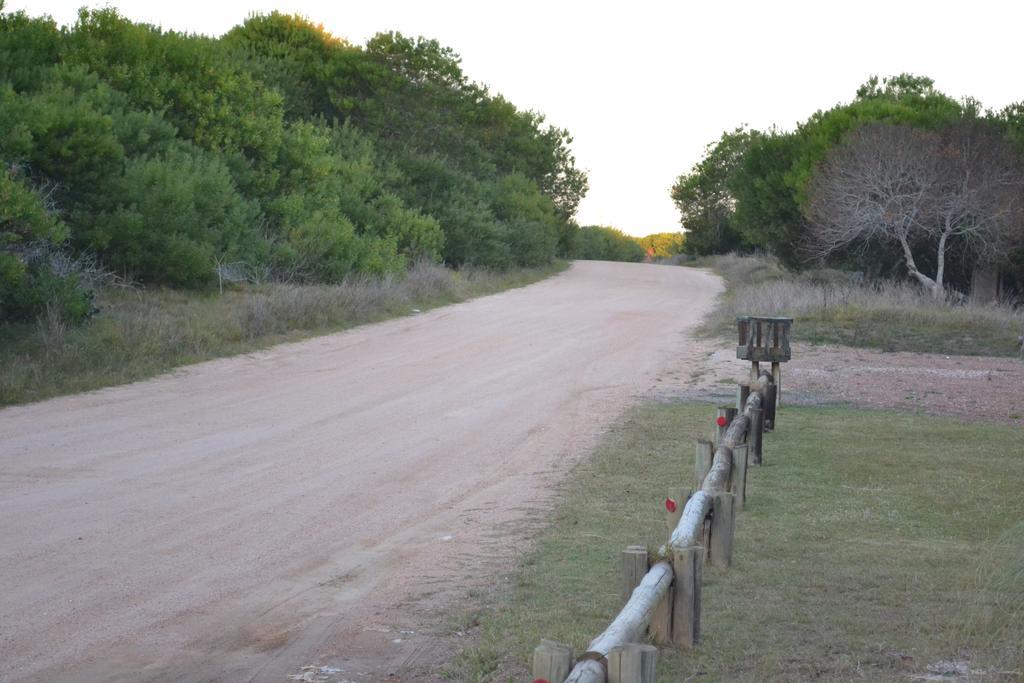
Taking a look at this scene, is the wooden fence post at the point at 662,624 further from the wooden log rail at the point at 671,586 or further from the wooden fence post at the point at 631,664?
the wooden fence post at the point at 631,664

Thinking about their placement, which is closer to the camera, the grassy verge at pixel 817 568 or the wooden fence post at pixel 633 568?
the wooden fence post at pixel 633 568

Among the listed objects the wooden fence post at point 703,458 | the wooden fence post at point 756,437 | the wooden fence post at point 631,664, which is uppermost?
the wooden fence post at point 631,664

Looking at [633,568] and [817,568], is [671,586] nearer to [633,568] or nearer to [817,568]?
[633,568]

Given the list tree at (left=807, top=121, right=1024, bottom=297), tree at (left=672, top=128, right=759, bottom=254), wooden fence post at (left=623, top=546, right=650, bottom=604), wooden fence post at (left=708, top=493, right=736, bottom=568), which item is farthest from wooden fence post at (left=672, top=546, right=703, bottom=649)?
tree at (left=672, top=128, right=759, bottom=254)

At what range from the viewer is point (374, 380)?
58.1 ft

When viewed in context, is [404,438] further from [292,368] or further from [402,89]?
[402,89]

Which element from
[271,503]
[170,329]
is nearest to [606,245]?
[170,329]

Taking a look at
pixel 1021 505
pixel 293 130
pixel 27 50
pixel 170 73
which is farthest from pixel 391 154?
pixel 1021 505

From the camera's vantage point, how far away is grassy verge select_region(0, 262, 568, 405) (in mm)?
15825

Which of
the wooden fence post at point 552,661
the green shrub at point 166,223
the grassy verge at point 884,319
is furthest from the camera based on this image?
the grassy verge at point 884,319

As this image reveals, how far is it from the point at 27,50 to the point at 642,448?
66.0 ft

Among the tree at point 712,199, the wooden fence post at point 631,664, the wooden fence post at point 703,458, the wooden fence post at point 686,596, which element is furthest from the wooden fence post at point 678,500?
the tree at point 712,199

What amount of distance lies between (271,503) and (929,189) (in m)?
27.0

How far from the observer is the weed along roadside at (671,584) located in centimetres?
381
